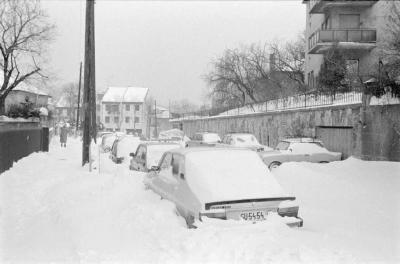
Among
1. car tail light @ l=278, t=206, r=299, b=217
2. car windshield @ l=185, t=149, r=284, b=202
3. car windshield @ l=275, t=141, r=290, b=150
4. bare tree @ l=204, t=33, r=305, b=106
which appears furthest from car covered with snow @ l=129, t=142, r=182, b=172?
bare tree @ l=204, t=33, r=305, b=106

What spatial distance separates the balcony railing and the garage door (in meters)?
11.7

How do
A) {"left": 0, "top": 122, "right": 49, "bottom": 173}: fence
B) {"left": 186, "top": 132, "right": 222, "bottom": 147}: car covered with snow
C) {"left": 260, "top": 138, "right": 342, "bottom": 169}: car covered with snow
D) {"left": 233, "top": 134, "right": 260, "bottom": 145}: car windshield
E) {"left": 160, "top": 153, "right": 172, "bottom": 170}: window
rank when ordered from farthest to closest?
{"left": 186, "top": 132, "right": 222, "bottom": 147}: car covered with snow < {"left": 233, "top": 134, "right": 260, "bottom": 145}: car windshield < {"left": 260, "top": 138, "right": 342, "bottom": 169}: car covered with snow < {"left": 0, "top": 122, "right": 49, "bottom": 173}: fence < {"left": 160, "top": 153, "right": 172, "bottom": 170}: window

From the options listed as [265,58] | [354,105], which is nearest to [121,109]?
[265,58]

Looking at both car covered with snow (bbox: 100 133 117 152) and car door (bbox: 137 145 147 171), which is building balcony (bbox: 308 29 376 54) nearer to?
car covered with snow (bbox: 100 133 117 152)

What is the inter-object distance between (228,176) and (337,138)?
45.0 ft

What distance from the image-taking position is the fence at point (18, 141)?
14375mm

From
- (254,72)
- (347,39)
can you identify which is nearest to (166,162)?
(347,39)

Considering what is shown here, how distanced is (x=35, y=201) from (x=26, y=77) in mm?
30231

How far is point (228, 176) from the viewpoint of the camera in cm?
646

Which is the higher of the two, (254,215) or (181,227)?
(254,215)

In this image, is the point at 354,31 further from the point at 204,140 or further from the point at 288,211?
the point at 288,211

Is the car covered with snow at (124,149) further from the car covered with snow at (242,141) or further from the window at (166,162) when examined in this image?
the window at (166,162)

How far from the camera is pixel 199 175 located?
6414mm

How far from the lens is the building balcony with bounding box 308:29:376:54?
1176 inches
